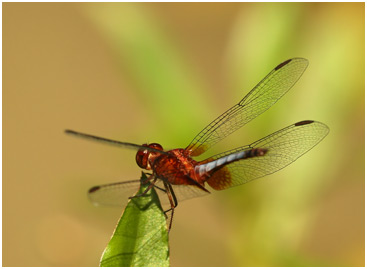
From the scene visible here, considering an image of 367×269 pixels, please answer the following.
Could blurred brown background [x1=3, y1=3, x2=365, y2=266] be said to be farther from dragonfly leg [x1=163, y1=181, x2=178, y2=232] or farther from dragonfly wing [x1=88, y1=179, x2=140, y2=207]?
dragonfly wing [x1=88, y1=179, x2=140, y2=207]

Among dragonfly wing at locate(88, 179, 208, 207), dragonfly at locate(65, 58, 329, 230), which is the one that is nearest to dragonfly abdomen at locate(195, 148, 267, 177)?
dragonfly at locate(65, 58, 329, 230)

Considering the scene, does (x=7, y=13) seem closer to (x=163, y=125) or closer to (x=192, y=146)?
(x=163, y=125)

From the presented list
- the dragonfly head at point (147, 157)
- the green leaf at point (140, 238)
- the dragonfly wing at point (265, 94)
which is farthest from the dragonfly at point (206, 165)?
the green leaf at point (140, 238)

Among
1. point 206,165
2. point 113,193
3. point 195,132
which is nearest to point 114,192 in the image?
point 113,193

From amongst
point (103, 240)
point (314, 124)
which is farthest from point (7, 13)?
point (314, 124)

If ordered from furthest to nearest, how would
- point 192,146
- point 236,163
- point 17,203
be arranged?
point 17,203 → point 192,146 → point 236,163

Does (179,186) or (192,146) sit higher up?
(192,146)
